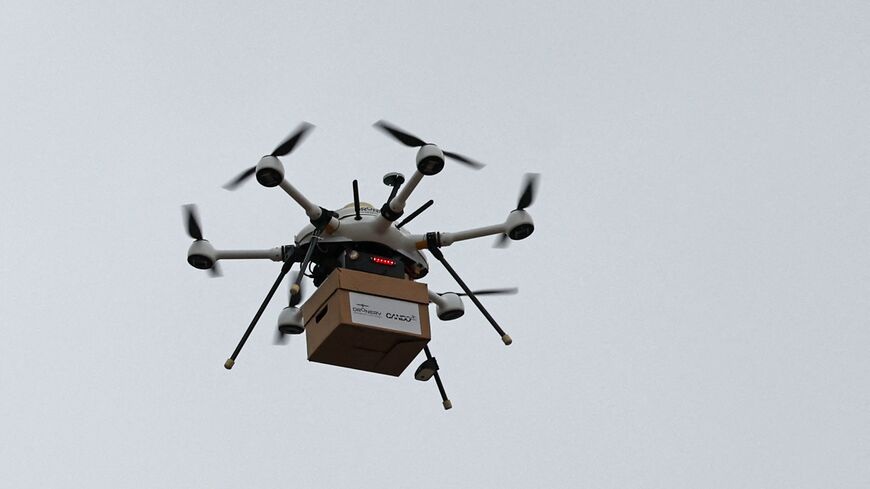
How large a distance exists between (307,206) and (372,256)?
1.03 metres

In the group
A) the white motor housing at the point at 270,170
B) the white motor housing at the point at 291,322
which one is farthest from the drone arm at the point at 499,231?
the white motor housing at the point at 270,170

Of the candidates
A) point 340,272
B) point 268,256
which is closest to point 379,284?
point 340,272

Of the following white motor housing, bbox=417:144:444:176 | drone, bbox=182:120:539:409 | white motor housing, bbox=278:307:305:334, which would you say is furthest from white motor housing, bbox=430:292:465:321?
white motor housing, bbox=417:144:444:176

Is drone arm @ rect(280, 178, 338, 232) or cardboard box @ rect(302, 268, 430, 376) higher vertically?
drone arm @ rect(280, 178, 338, 232)

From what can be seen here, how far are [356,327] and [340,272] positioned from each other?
62 cm

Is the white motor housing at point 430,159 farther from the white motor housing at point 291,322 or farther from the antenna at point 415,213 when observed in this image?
the white motor housing at point 291,322

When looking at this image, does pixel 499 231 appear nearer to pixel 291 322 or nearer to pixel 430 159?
pixel 430 159

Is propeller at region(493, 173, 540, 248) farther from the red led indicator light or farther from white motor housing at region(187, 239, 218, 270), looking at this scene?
white motor housing at region(187, 239, 218, 270)

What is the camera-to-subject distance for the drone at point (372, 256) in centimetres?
1470

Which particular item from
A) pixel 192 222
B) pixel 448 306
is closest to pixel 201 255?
pixel 192 222

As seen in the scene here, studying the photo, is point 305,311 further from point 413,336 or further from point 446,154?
point 446,154

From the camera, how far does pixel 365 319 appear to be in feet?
48.0

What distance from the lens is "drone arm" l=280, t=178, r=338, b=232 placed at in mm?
14445

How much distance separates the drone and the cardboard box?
0.04 feet
